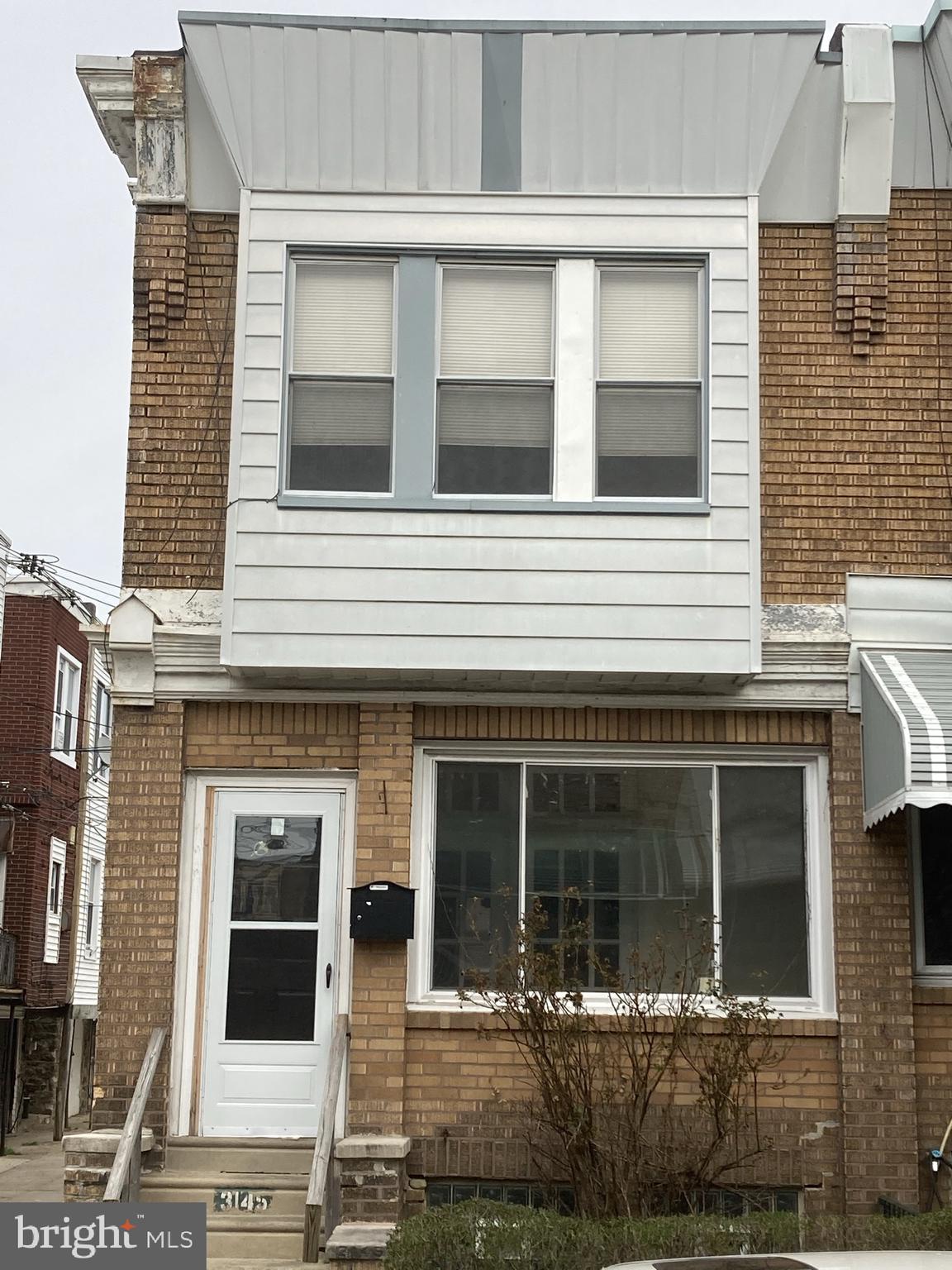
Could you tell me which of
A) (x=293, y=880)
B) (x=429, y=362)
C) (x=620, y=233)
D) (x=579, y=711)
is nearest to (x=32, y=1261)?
(x=293, y=880)

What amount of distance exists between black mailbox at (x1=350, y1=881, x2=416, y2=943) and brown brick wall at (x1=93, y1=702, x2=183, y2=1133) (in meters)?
1.17

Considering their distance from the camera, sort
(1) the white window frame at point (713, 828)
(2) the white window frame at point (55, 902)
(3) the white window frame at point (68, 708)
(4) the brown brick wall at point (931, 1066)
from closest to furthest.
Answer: (4) the brown brick wall at point (931, 1066) → (1) the white window frame at point (713, 828) → (2) the white window frame at point (55, 902) → (3) the white window frame at point (68, 708)

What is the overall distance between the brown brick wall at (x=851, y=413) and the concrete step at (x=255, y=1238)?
4.86 metres

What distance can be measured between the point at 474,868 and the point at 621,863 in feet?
3.09

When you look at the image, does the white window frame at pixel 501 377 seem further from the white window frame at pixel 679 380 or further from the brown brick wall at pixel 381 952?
the brown brick wall at pixel 381 952

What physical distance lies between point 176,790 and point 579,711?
2.62m

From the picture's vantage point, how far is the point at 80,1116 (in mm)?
24562

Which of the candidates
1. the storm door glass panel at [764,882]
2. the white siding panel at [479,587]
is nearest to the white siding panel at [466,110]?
the white siding panel at [479,587]

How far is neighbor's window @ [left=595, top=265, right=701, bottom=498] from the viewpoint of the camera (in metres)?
10.1

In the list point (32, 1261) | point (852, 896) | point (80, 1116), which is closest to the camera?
point (32, 1261)

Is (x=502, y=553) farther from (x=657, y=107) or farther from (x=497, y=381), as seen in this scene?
(x=657, y=107)

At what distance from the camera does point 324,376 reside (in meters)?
10.2

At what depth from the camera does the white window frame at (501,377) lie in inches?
393

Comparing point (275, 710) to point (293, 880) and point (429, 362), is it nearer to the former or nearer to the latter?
point (293, 880)
